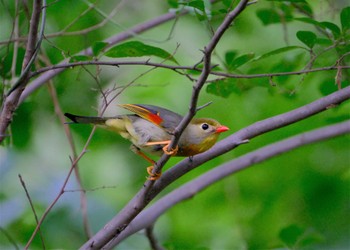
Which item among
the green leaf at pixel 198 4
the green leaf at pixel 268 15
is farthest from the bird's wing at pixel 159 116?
the green leaf at pixel 268 15

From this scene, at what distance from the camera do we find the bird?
2.52 meters

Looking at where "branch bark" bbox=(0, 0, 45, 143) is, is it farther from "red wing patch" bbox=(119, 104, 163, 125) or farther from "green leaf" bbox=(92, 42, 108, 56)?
"red wing patch" bbox=(119, 104, 163, 125)

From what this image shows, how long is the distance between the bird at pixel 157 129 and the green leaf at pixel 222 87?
16 centimetres

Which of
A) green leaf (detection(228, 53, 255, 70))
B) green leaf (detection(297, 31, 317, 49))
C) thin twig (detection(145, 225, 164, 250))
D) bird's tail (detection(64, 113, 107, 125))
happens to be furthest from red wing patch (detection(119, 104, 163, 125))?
green leaf (detection(297, 31, 317, 49))

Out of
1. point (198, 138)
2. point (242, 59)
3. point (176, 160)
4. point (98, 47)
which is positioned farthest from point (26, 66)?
point (176, 160)

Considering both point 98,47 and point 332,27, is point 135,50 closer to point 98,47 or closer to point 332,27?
point 98,47

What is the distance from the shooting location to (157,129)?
2.70m

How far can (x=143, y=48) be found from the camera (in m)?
2.37

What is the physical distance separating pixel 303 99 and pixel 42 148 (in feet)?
5.43

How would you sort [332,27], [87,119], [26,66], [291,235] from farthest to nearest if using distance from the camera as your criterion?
[291,235], [87,119], [332,27], [26,66]

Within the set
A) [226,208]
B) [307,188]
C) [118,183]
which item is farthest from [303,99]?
[118,183]

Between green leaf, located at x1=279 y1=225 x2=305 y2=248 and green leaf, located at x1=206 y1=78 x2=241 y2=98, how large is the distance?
0.67m

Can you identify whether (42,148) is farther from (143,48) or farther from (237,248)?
(143,48)

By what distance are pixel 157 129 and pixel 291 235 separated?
2.67 ft
